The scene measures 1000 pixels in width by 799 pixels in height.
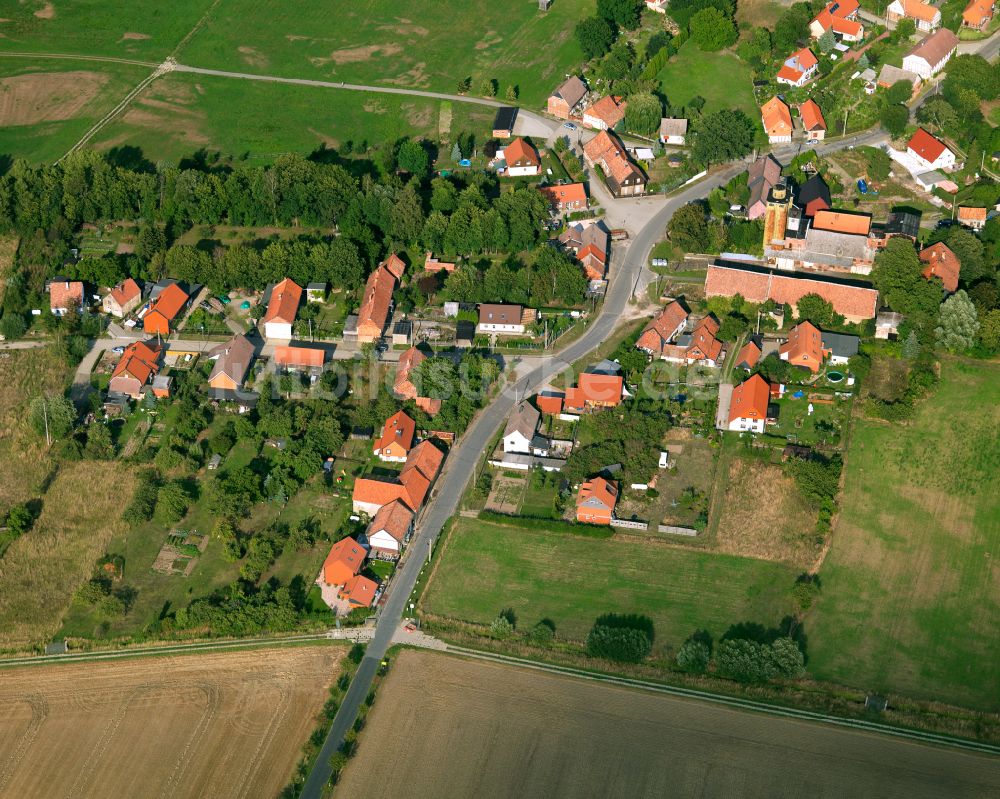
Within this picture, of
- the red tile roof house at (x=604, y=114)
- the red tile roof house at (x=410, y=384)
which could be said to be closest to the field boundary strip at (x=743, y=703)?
the red tile roof house at (x=410, y=384)

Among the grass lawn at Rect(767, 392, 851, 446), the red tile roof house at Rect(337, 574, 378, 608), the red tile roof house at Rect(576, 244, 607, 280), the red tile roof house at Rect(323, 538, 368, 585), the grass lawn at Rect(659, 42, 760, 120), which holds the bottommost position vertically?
the red tile roof house at Rect(337, 574, 378, 608)

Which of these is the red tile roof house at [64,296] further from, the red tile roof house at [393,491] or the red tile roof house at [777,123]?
the red tile roof house at [777,123]

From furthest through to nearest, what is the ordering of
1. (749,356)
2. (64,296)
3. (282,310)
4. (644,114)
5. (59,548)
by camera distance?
(644,114)
(64,296)
(282,310)
(749,356)
(59,548)

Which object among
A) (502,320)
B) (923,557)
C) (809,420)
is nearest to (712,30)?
(502,320)

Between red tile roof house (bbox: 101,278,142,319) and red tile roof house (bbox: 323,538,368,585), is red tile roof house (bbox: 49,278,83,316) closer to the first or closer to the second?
red tile roof house (bbox: 101,278,142,319)

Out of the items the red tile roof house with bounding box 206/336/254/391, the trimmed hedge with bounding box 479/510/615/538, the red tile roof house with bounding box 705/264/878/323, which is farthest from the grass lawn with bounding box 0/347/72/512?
the red tile roof house with bounding box 705/264/878/323

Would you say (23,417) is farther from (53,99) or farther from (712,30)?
(712,30)

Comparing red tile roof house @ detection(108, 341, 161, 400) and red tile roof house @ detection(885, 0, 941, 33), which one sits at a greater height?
red tile roof house @ detection(885, 0, 941, 33)

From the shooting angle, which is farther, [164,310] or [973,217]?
[973,217]
